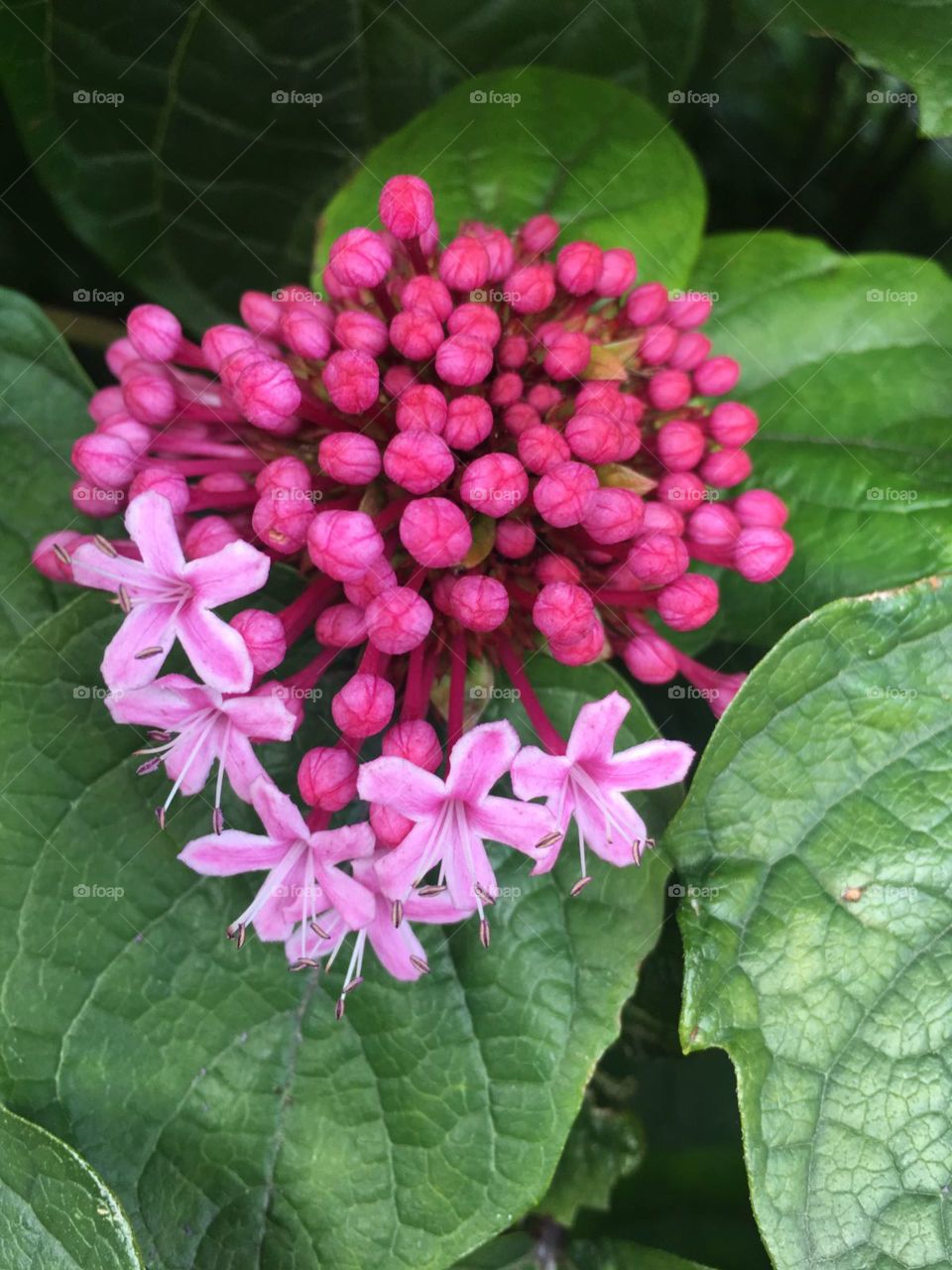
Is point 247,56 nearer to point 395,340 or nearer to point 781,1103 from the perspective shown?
point 395,340

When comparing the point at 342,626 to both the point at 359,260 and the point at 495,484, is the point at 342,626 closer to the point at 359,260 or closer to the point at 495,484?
the point at 495,484

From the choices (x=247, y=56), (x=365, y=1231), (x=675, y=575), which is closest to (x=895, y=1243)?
(x=365, y=1231)

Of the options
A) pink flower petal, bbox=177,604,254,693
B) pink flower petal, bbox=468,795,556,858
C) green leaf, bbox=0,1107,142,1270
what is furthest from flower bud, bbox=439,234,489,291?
green leaf, bbox=0,1107,142,1270

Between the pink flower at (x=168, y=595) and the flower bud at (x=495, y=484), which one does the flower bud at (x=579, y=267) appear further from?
the pink flower at (x=168, y=595)

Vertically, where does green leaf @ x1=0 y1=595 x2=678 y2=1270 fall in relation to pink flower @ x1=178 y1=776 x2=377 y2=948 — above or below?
below

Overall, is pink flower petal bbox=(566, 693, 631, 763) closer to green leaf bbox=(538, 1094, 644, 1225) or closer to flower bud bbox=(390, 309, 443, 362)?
flower bud bbox=(390, 309, 443, 362)

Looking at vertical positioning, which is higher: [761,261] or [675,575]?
[761,261]
